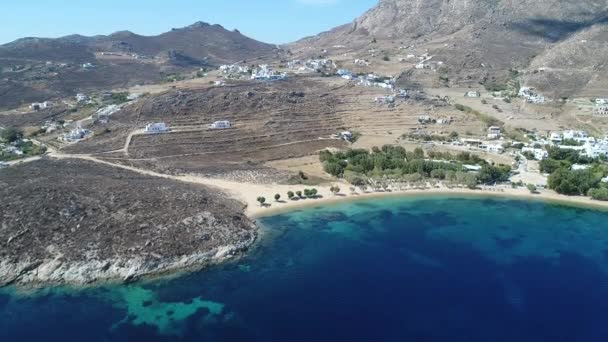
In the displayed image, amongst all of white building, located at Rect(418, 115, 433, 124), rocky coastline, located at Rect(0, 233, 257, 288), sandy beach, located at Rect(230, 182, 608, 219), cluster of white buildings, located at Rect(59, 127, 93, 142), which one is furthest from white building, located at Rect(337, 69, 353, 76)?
rocky coastline, located at Rect(0, 233, 257, 288)

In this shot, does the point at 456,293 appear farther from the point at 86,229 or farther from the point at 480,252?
the point at 86,229

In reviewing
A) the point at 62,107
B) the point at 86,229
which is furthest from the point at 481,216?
the point at 62,107

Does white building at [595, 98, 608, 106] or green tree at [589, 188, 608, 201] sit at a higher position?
white building at [595, 98, 608, 106]

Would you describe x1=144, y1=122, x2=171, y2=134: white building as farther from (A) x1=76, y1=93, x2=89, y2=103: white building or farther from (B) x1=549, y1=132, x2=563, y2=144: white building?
(B) x1=549, y1=132, x2=563, y2=144: white building

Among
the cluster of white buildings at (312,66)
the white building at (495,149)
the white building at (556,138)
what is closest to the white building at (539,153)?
the white building at (495,149)

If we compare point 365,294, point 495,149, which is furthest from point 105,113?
point 495,149

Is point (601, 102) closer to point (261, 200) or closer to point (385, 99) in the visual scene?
point (385, 99)

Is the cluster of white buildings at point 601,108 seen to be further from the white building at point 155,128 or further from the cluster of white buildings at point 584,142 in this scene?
the white building at point 155,128
